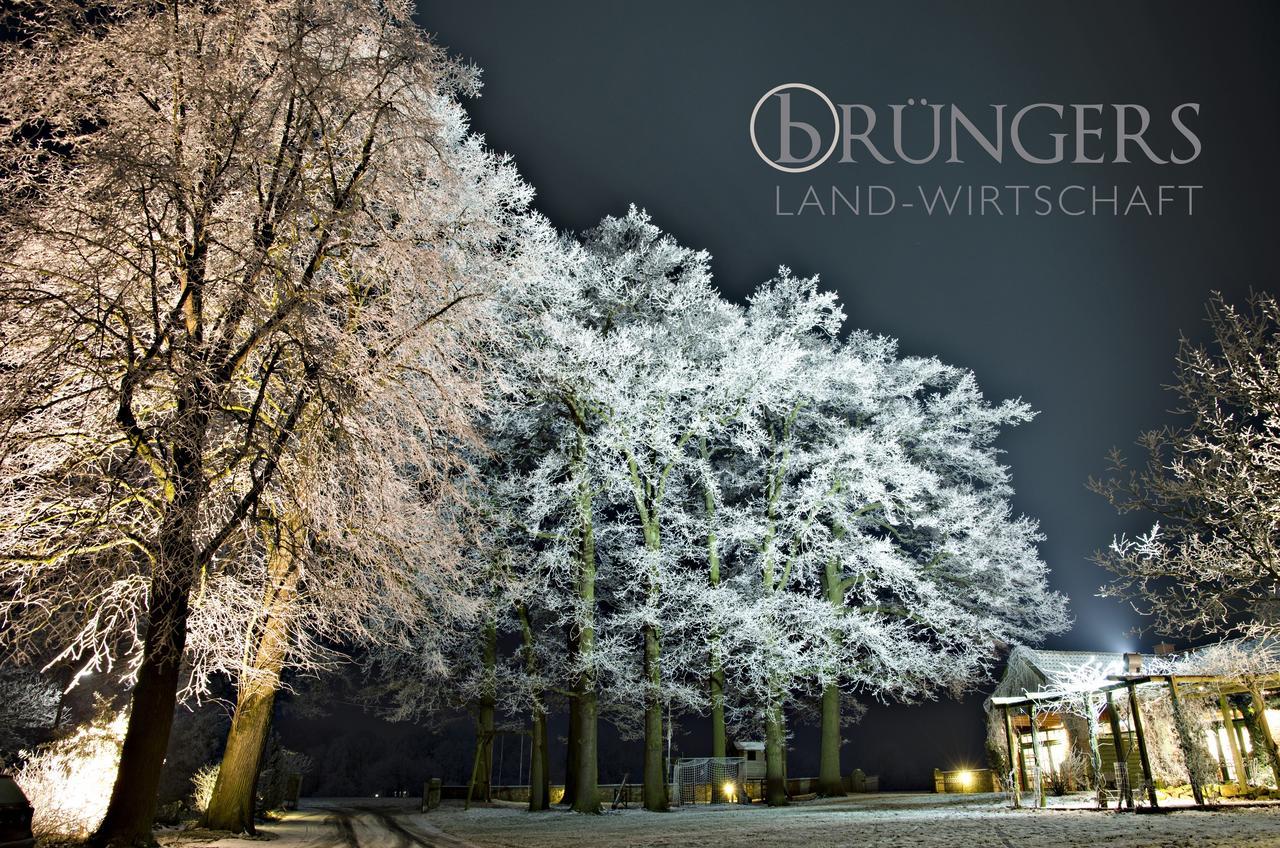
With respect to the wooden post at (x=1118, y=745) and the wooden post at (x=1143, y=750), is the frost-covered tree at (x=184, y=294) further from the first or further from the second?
the wooden post at (x=1118, y=745)

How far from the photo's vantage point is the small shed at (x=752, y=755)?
25.7m

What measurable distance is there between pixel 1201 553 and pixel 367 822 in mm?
18122

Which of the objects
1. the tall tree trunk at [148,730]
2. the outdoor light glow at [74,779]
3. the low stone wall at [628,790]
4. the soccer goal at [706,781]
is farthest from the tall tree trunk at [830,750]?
the tall tree trunk at [148,730]

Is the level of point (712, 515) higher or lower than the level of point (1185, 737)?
higher

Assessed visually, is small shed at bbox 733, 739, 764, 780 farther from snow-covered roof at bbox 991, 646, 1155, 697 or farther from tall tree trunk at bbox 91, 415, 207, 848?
tall tree trunk at bbox 91, 415, 207, 848

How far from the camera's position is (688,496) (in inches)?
896

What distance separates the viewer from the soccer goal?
77.7 ft

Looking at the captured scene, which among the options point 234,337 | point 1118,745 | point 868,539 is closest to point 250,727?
point 234,337

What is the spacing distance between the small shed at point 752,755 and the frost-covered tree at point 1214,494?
51.9ft

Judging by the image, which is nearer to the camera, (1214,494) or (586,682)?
(1214,494)

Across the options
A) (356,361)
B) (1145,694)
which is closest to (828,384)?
(1145,694)

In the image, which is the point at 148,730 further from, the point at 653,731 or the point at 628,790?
the point at 628,790

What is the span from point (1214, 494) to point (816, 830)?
287 inches

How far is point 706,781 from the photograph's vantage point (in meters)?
24.5
